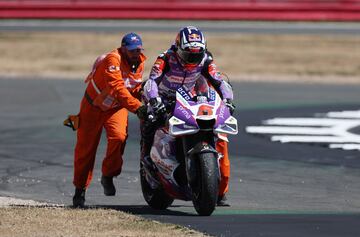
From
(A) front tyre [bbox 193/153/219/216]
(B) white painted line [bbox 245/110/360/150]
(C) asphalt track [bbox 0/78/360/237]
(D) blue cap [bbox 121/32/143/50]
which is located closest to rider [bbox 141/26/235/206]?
(D) blue cap [bbox 121/32/143/50]

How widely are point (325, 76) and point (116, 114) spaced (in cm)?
1651

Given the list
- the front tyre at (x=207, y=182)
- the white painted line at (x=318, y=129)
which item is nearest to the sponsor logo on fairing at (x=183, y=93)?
the front tyre at (x=207, y=182)

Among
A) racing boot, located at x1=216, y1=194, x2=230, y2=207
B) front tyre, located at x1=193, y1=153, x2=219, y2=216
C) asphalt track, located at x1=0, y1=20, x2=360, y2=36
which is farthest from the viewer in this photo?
asphalt track, located at x1=0, y1=20, x2=360, y2=36

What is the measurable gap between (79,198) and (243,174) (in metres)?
3.08

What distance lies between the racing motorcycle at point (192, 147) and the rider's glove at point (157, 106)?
79mm

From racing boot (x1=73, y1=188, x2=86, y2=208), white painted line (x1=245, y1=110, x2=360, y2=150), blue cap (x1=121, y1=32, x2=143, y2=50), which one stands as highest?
blue cap (x1=121, y1=32, x2=143, y2=50)

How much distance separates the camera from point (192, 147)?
1105 cm

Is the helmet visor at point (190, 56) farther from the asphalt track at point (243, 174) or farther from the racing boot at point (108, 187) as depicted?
the racing boot at point (108, 187)

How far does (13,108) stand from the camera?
21531mm

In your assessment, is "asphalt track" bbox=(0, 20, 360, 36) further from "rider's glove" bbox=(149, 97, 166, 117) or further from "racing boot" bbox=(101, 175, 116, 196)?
"rider's glove" bbox=(149, 97, 166, 117)

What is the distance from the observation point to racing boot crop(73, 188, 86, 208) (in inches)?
470

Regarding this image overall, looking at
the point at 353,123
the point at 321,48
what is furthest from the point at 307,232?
the point at 321,48

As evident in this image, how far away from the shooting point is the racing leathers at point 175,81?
11609 millimetres

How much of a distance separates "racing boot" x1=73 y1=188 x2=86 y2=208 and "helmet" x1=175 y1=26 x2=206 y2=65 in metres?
1.78
